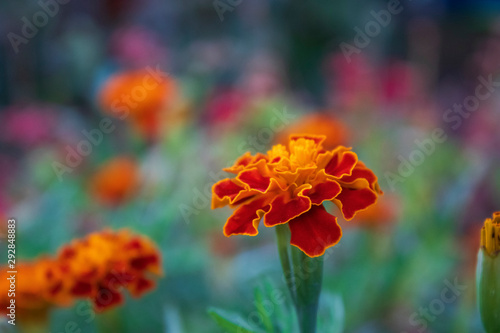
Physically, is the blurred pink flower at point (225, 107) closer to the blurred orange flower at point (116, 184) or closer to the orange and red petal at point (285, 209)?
the blurred orange flower at point (116, 184)

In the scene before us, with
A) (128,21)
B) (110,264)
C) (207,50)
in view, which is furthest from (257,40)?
(110,264)

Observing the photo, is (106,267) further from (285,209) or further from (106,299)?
(285,209)

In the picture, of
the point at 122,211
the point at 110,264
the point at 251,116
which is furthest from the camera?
the point at 251,116

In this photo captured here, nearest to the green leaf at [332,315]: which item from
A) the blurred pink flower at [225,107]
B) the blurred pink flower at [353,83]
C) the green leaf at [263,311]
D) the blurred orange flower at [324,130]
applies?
the green leaf at [263,311]

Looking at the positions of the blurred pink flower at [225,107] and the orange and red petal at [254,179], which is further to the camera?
the blurred pink flower at [225,107]

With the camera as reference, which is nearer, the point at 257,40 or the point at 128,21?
the point at 257,40

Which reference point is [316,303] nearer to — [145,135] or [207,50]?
[145,135]
